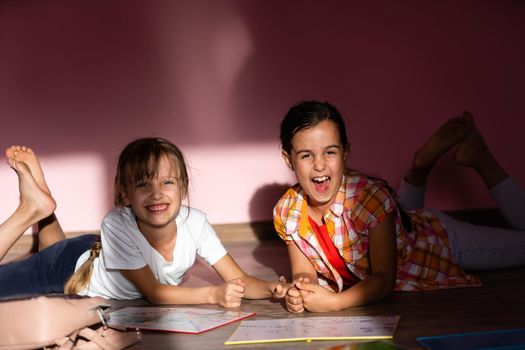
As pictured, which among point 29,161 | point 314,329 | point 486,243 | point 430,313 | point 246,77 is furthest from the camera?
point 246,77

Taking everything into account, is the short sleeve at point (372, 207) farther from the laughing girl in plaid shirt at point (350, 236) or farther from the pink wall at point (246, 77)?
the pink wall at point (246, 77)

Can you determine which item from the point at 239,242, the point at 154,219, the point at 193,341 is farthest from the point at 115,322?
the point at 239,242

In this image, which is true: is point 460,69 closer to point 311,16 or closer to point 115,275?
point 311,16

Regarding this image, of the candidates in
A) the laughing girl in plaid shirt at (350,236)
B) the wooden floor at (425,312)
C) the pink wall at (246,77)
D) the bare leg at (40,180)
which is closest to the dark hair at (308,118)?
the laughing girl in plaid shirt at (350,236)

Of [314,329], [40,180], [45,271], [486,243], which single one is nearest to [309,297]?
[314,329]

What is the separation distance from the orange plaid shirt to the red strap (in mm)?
14

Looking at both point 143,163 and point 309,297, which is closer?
point 309,297

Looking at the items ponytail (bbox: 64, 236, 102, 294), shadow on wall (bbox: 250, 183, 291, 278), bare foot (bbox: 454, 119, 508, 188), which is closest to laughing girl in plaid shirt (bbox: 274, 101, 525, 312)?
bare foot (bbox: 454, 119, 508, 188)

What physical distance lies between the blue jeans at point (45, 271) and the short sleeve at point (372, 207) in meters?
0.88

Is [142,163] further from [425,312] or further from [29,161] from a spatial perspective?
[425,312]

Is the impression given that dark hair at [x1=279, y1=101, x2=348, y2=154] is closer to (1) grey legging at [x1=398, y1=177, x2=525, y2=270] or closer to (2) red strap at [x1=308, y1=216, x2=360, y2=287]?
(2) red strap at [x1=308, y1=216, x2=360, y2=287]

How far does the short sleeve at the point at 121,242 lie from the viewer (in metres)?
1.93

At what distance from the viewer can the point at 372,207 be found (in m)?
1.84

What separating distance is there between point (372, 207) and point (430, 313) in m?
0.30
